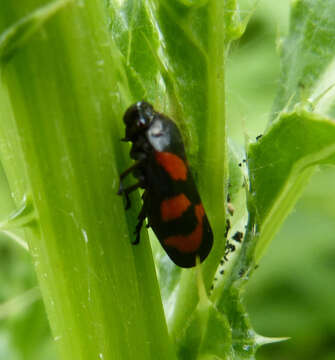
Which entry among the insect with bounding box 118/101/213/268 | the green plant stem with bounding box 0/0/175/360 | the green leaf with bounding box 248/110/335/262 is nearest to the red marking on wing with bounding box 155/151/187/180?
the insect with bounding box 118/101/213/268

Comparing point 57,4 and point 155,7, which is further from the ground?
point 57,4

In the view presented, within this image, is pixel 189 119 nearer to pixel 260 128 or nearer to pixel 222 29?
pixel 222 29

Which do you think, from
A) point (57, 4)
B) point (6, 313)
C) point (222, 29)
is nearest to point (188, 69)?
point (222, 29)

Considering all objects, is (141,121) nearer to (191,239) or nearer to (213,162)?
(213,162)

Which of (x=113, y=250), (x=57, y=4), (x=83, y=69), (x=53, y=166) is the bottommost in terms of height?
(x=113, y=250)

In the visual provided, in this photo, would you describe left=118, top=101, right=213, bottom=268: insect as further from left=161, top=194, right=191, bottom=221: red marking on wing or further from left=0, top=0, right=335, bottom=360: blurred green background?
left=0, top=0, right=335, bottom=360: blurred green background

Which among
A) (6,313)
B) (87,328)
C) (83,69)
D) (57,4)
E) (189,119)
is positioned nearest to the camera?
(57,4)

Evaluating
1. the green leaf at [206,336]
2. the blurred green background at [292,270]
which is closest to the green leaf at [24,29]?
the green leaf at [206,336]

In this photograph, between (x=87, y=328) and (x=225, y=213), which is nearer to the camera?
(x=87, y=328)
